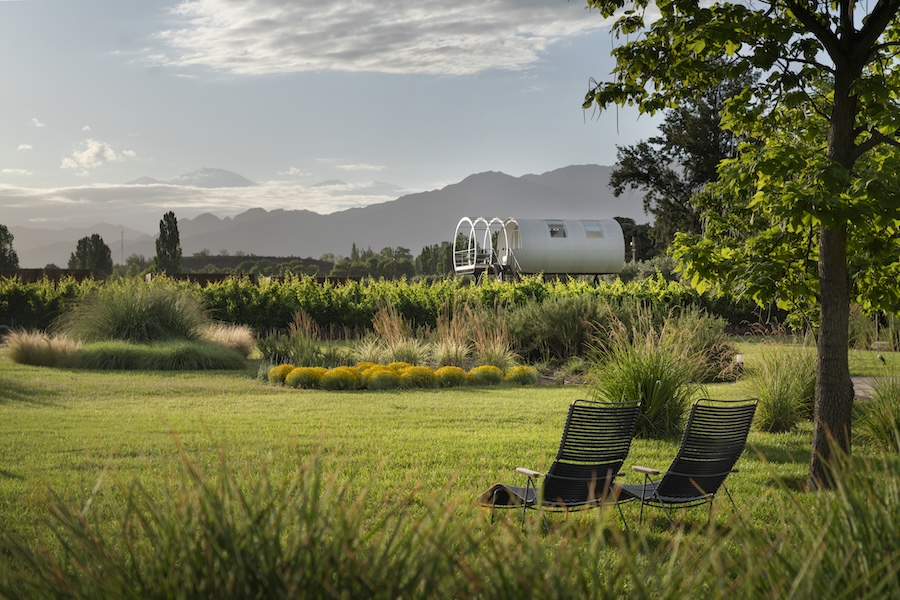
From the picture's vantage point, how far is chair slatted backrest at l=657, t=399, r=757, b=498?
591 cm

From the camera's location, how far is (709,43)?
22.3 ft

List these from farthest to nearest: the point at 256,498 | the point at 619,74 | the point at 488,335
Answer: the point at 488,335, the point at 619,74, the point at 256,498

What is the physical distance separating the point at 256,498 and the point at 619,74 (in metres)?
6.36

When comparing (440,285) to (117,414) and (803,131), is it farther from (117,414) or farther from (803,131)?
(803,131)

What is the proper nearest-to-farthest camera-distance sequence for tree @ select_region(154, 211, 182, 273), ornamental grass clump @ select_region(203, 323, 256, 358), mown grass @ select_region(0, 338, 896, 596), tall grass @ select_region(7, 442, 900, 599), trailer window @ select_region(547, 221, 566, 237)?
tall grass @ select_region(7, 442, 900, 599) → mown grass @ select_region(0, 338, 896, 596) → ornamental grass clump @ select_region(203, 323, 256, 358) → trailer window @ select_region(547, 221, 566, 237) → tree @ select_region(154, 211, 182, 273)

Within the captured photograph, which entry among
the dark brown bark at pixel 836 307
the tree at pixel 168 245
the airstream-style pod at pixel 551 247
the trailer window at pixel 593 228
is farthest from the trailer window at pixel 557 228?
the dark brown bark at pixel 836 307

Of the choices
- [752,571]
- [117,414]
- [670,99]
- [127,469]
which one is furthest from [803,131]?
[117,414]

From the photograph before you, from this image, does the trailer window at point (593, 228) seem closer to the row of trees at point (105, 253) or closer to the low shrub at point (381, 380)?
the row of trees at point (105, 253)

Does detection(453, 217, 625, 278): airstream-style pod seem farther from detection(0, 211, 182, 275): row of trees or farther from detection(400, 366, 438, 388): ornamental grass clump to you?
detection(400, 366, 438, 388): ornamental grass clump

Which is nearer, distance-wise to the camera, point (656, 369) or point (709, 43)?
point (709, 43)

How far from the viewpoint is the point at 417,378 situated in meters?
13.9

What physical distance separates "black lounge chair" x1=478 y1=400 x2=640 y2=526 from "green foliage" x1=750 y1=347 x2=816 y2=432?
4.45 m

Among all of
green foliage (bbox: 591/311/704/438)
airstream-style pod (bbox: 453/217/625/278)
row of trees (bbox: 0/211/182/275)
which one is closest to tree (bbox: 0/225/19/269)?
row of trees (bbox: 0/211/182/275)

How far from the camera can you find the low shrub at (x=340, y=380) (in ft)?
44.8
